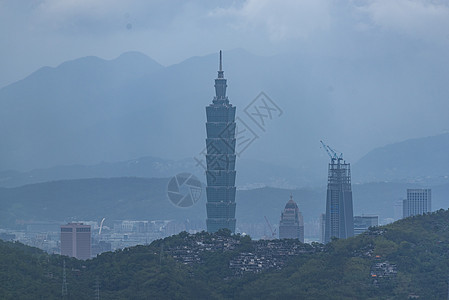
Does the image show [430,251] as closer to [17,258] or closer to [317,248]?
[317,248]

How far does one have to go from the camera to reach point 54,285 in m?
90.2

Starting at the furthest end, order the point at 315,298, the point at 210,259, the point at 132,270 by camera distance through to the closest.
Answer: the point at 210,259 → the point at 132,270 → the point at 315,298

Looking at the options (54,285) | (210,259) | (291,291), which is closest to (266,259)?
(210,259)

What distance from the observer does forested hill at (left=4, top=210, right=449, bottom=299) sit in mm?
89938

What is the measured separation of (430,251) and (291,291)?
56.2 feet

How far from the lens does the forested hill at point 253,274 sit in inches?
3541

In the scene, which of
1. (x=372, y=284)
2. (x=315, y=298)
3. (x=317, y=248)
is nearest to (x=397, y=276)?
(x=372, y=284)

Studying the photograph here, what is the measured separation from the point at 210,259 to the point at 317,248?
40.3ft

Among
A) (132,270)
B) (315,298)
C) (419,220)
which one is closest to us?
(315,298)

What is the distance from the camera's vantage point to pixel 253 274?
319 ft

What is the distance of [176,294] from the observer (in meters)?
89.9

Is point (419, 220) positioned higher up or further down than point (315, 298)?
higher up

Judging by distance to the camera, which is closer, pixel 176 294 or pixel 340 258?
pixel 176 294

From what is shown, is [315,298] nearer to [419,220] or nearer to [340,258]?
[340,258]
